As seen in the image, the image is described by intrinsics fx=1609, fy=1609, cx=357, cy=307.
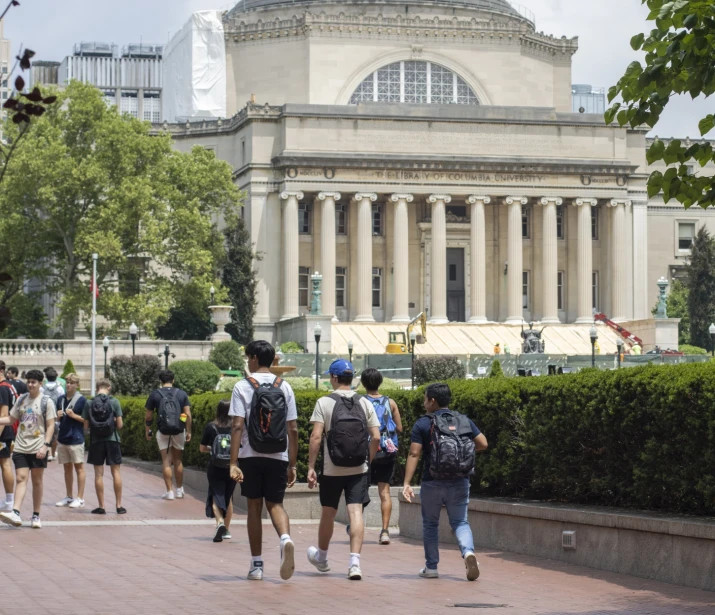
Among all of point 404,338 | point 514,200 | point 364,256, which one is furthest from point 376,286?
point 404,338

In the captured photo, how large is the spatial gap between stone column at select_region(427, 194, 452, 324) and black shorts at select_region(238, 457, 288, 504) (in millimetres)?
65279

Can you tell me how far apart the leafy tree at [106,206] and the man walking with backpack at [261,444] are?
165ft

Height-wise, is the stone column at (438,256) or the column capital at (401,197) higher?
the column capital at (401,197)

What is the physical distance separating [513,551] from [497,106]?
66.1 metres

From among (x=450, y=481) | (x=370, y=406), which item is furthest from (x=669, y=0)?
(x=370, y=406)

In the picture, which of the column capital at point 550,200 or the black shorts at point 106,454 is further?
the column capital at point 550,200

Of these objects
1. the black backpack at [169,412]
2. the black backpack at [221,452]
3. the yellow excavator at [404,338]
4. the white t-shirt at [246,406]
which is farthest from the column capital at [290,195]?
the white t-shirt at [246,406]

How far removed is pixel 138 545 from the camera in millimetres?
18391

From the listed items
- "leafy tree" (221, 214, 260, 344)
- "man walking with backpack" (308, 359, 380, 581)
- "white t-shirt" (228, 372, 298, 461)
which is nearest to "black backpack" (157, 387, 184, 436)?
"man walking with backpack" (308, 359, 380, 581)

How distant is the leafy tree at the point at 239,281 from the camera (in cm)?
7500

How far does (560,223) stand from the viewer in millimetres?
86312

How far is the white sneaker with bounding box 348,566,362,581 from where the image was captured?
15.1 metres

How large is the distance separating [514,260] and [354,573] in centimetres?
6710

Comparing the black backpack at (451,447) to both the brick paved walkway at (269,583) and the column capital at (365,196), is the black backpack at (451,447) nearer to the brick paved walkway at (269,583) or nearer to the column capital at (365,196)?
the brick paved walkway at (269,583)
